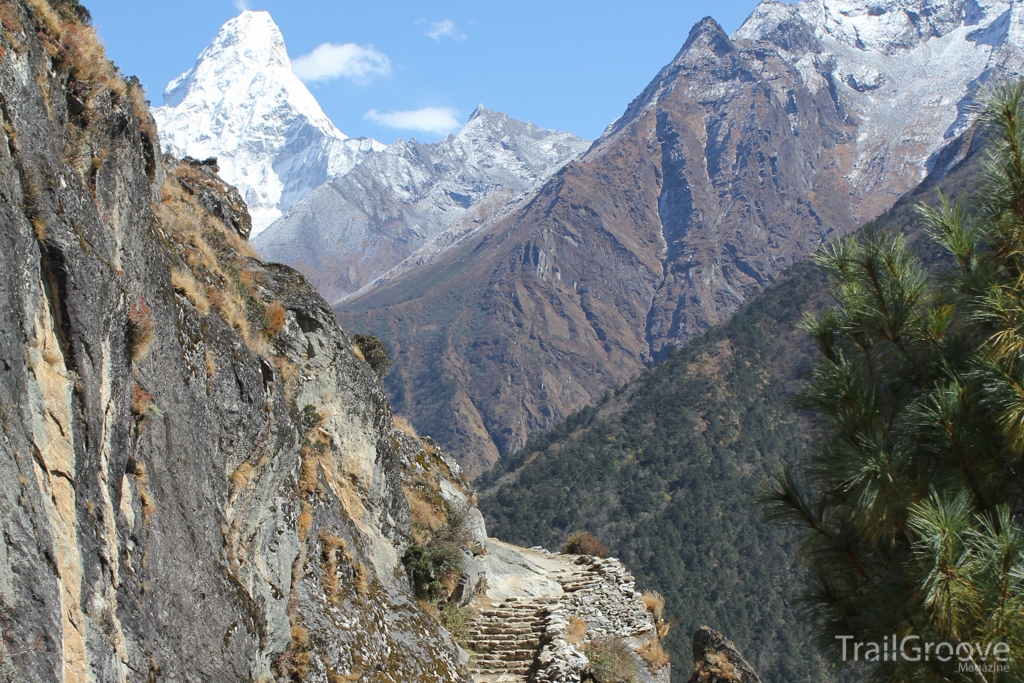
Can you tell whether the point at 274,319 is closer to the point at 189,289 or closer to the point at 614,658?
the point at 189,289

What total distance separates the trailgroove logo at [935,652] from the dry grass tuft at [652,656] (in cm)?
1183

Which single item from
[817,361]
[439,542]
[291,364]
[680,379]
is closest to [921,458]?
[817,361]

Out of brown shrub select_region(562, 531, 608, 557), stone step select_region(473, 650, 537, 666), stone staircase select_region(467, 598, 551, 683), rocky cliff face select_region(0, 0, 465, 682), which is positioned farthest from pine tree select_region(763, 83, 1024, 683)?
brown shrub select_region(562, 531, 608, 557)

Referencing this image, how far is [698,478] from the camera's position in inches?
4803

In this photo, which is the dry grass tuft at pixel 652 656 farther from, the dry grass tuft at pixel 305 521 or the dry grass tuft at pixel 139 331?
the dry grass tuft at pixel 139 331

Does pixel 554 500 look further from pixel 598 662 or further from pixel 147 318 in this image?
pixel 147 318

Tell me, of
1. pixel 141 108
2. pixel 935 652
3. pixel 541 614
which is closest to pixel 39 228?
pixel 141 108

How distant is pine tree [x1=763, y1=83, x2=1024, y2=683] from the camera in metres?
6.20

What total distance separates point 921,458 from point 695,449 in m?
125

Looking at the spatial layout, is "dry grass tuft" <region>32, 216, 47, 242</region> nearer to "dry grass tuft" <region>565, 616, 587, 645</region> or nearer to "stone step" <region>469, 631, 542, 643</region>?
"stone step" <region>469, 631, 542, 643</region>

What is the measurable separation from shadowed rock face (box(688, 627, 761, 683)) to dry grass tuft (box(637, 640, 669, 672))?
1.23 metres

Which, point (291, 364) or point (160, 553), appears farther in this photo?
point (291, 364)

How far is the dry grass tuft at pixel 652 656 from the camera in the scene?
60.6ft

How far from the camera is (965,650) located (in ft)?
20.5
